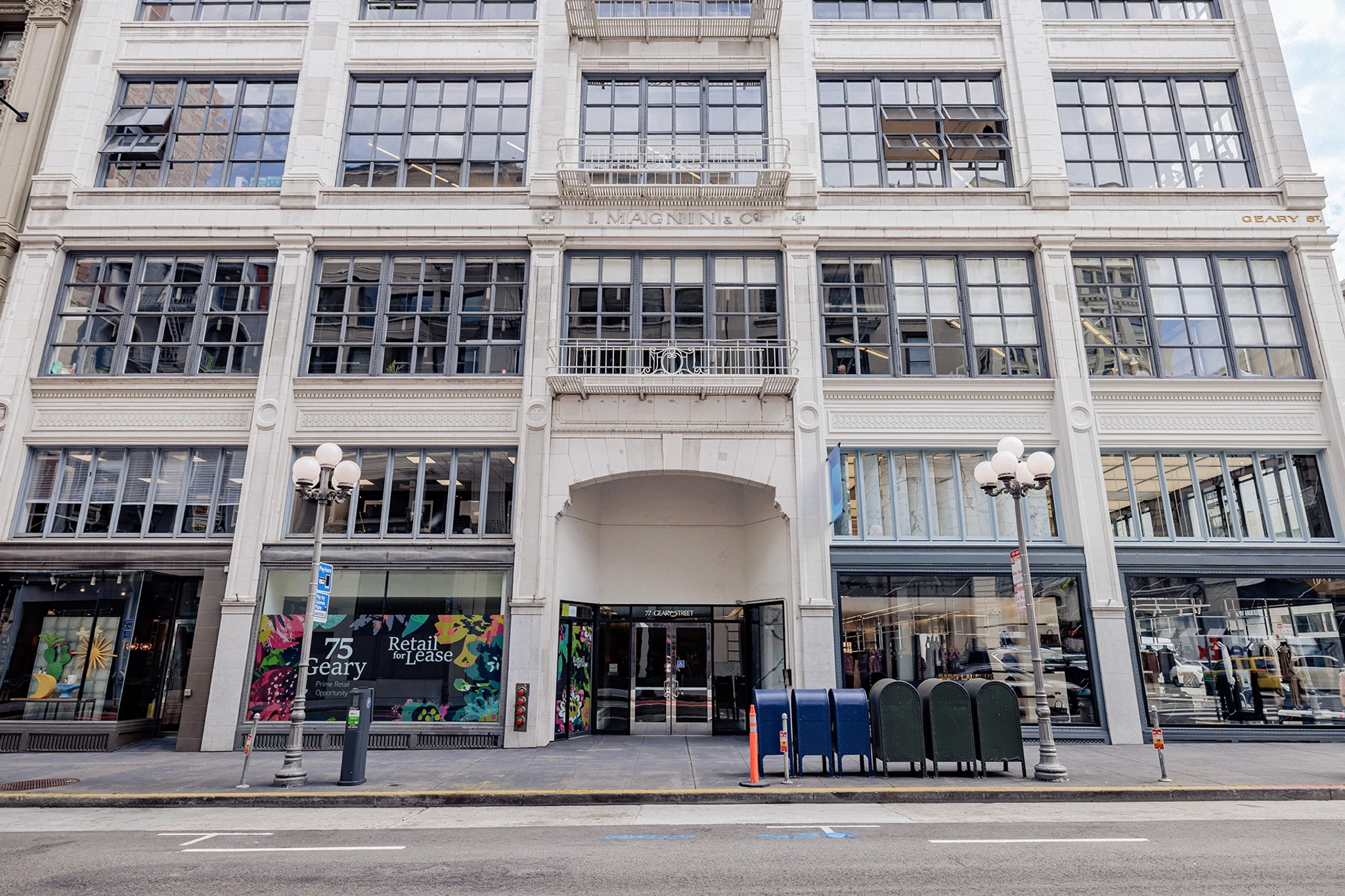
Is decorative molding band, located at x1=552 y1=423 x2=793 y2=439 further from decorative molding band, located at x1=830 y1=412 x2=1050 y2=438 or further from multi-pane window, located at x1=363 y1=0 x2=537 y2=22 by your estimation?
multi-pane window, located at x1=363 y1=0 x2=537 y2=22

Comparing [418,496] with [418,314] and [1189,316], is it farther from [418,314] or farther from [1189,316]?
[1189,316]

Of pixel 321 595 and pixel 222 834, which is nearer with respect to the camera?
pixel 222 834

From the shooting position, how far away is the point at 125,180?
19.3 metres

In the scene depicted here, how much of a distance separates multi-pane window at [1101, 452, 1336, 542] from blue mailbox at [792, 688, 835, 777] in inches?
368

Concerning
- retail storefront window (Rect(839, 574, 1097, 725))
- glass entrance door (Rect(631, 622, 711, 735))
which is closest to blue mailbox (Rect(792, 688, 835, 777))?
retail storefront window (Rect(839, 574, 1097, 725))

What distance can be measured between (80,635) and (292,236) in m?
9.97

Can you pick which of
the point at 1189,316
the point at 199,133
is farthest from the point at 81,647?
the point at 1189,316

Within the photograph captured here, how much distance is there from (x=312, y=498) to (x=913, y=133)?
16.8 metres

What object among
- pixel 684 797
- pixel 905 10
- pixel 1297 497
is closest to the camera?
pixel 684 797

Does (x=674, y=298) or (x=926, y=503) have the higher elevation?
(x=674, y=298)

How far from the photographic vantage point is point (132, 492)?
1720 cm

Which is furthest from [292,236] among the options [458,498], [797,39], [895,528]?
[895,528]

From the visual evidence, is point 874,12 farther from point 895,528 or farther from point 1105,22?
point 895,528

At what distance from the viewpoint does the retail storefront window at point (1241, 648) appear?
1598 cm
